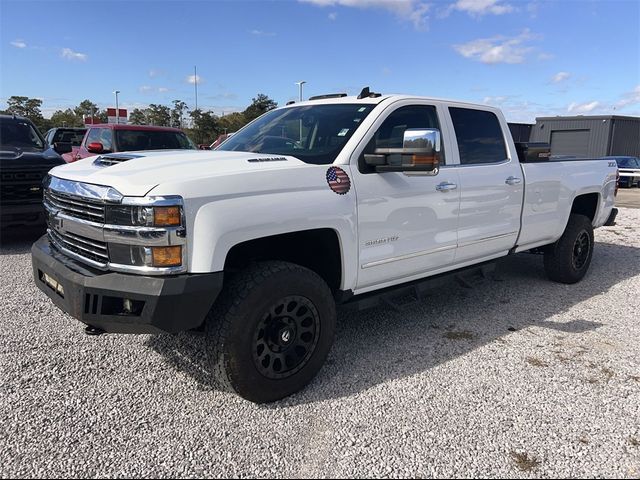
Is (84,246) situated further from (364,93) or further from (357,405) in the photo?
(364,93)

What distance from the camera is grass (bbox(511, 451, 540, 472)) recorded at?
251 cm

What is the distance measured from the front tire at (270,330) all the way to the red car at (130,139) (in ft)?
25.9

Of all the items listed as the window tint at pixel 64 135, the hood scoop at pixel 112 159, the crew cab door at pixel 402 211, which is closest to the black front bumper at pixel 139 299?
the hood scoop at pixel 112 159

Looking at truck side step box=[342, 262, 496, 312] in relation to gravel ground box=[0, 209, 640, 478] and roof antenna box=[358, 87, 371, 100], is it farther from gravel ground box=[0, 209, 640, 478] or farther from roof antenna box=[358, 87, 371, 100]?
roof antenna box=[358, 87, 371, 100]

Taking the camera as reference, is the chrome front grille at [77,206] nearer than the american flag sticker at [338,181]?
Yes

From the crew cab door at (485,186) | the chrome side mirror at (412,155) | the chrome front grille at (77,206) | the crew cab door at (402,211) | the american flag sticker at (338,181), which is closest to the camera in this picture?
the chrome front grille at (77,206)

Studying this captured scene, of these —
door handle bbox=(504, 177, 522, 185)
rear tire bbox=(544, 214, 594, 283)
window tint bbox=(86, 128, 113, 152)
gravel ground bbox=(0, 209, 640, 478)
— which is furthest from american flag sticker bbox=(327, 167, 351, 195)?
window tint bbox=(86, 128, 113, 152)

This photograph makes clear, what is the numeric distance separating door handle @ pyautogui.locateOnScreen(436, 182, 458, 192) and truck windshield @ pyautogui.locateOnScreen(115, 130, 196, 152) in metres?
7.58

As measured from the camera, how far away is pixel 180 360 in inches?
143

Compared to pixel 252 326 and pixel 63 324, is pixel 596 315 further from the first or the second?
pixel 63 324

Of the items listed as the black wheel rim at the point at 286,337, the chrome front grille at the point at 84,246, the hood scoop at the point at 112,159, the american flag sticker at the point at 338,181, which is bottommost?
the black wheel rim at the point at 286,337

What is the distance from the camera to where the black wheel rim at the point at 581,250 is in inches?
233

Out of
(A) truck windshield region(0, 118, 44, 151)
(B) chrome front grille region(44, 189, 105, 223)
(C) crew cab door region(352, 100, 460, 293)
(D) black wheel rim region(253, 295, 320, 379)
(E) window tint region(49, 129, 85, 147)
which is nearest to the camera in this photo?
(B) chrome front grille region(44, 189, 105, 223)

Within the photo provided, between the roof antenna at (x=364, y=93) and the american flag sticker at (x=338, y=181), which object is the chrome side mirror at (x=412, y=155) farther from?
the roof antenna at (x=364, y=93)
